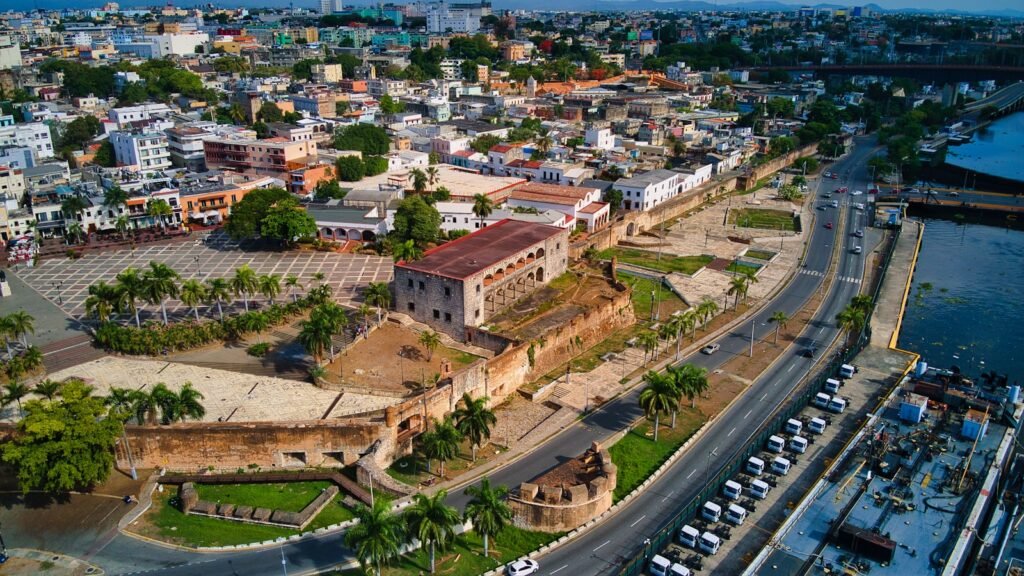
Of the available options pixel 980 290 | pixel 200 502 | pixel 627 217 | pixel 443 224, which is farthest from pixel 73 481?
pixel 980 290

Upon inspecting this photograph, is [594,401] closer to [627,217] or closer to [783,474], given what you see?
[783,474]

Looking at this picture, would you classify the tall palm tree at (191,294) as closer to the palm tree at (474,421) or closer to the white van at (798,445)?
the palm tree at (474,421)

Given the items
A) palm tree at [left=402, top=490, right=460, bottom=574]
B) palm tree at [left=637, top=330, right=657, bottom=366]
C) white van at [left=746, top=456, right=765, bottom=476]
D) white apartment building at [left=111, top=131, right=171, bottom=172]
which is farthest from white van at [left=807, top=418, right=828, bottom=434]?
white apartment building at [left=111, top=131, right=171, bottom=172]

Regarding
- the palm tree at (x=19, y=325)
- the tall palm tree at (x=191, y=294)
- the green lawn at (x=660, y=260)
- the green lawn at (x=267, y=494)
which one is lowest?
the green lawn at (x=267, y=494)

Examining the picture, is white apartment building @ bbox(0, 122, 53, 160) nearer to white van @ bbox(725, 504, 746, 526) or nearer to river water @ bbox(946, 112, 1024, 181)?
white van @ bbox(725, 504, 746, 526)

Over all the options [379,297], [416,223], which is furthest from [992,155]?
[379,297]

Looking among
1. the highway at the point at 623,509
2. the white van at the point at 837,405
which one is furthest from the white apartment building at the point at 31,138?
the white van at the point at 837,405
